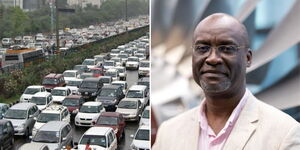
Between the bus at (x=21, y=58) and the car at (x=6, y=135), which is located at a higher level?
the bus at (x=21, y=58)

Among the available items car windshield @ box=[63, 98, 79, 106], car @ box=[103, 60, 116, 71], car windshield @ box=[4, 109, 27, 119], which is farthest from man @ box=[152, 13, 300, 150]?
car @ box=[103, 60, 116, 71]

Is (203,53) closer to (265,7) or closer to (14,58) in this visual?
(265,7)

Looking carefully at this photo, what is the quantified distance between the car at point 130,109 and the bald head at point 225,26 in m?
7.82

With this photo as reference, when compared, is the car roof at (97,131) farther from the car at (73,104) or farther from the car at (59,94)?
the car at (59,94)

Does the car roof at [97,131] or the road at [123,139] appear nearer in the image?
the car roof at [97,131]

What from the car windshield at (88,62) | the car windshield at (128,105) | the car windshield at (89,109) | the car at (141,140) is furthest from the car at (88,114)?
the car windshield at (88,62)

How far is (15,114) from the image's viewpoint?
821 centimetres

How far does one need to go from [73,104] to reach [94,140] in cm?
318

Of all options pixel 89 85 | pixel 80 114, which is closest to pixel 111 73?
pixel 89 85

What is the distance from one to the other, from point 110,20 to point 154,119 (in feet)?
53.1

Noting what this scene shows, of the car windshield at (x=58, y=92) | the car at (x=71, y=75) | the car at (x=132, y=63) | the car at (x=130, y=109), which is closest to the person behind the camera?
the car at (x=130, y=109)

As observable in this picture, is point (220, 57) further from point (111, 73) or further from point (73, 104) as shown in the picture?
point (111, 73)

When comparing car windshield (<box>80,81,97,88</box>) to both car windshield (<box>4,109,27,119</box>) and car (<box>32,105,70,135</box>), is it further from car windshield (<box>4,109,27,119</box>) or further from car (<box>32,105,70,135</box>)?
car windshield (<box>4,109,27,119</box>)

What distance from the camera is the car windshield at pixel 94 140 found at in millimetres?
6379
